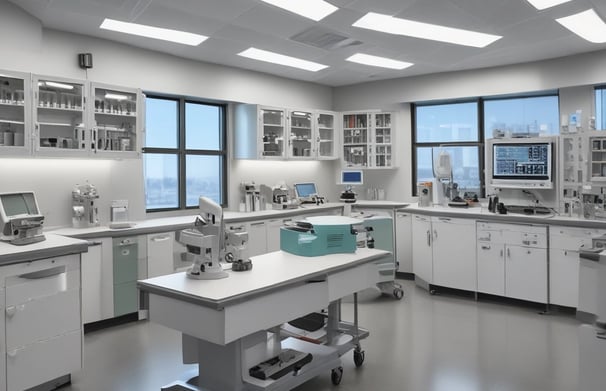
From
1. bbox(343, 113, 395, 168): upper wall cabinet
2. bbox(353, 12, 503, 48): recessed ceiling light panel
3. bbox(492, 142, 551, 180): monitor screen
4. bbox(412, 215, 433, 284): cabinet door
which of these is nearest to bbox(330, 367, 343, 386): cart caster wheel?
bbox(412, 215, 433, 284): cabinet door

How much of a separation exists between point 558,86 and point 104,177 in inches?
231

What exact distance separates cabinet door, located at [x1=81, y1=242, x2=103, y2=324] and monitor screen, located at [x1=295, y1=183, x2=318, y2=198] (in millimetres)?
3543

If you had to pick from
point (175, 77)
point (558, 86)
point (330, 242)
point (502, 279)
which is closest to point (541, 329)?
point (502, 279)

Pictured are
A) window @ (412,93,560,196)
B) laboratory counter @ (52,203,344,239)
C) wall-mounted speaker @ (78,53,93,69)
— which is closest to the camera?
laboratory counter @ (52,203,344,239)

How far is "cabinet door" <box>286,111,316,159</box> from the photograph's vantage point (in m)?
7.30

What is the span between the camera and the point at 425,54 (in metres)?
6.01

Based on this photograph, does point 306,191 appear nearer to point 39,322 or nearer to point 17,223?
point 17,223

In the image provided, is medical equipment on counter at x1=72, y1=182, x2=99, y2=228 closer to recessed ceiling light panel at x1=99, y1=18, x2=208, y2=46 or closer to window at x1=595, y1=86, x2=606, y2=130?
recessed ceiling light panel at x1=99, y1=18, x2=208, y2=46

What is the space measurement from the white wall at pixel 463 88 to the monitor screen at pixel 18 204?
17.9ft

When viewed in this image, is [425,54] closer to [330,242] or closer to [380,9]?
[380,9]

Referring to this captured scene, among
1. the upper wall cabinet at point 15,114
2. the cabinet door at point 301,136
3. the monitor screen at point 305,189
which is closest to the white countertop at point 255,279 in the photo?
the upper wall cabinet at point 15,114

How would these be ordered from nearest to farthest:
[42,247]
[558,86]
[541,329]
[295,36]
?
A: [42,247] < [541,329] < [295,36] < [558,86]

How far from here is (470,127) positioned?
24.0 feet

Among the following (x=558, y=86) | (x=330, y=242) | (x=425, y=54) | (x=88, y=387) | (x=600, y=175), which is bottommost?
(x=88, y=387)
